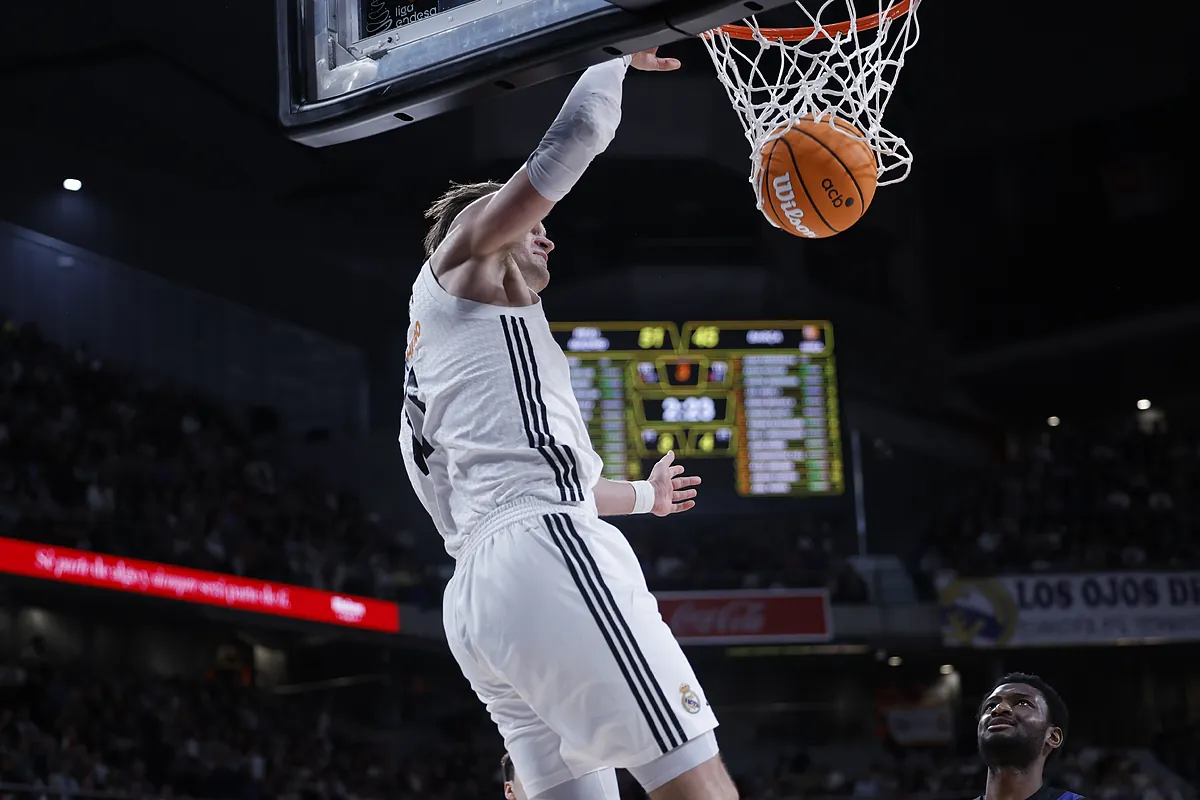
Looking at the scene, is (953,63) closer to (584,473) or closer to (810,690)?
(810,690)

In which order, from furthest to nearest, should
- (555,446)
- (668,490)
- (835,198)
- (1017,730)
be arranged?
(835,198) → (1017,730) → (668,490) → (555,446)

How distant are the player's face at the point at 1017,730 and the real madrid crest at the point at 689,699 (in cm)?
127

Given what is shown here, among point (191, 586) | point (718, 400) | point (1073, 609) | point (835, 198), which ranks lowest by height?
point (1073, 609)

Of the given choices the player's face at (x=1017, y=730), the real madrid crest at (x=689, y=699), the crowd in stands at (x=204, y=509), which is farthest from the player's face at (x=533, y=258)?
the crowd in stands at (x=204, y=509)

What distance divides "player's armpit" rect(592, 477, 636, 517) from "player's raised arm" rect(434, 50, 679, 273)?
2.13 feet

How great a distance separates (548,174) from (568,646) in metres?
0.86

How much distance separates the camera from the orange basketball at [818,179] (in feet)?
12.9

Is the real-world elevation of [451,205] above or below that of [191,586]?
above

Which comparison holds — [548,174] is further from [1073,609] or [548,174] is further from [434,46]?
[1073,609]

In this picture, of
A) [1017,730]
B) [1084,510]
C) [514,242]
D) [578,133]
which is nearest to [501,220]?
[514,242]

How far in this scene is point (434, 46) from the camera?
2881 mm

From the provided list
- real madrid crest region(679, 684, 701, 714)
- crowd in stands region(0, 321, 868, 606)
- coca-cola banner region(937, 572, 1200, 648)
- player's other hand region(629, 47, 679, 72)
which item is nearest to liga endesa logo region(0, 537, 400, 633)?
crowd in stands region(0, 321, 868, 606)

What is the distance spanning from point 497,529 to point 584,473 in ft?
0.69

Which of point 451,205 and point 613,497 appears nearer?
point 451,205
